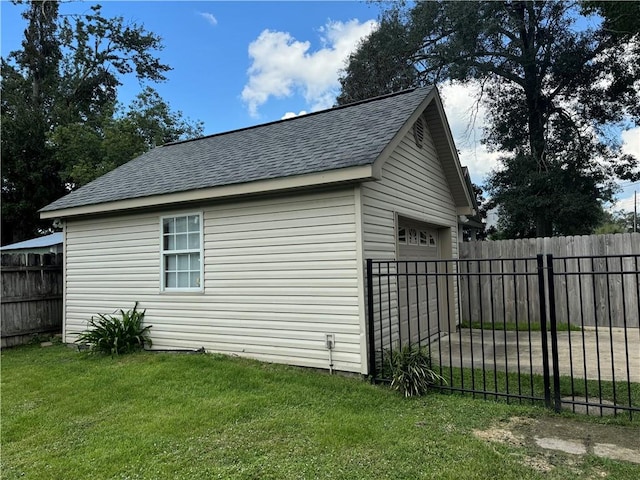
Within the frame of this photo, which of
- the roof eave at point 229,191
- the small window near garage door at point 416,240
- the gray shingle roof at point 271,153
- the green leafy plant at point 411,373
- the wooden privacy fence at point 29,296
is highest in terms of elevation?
the gray shingle roof at point 271,153

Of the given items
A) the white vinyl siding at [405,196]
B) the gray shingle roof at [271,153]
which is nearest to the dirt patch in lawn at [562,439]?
the white vinyl siding at [405,196]

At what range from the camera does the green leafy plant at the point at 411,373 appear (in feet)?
14.8

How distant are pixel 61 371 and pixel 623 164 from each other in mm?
17730

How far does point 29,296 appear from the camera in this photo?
28.0ft

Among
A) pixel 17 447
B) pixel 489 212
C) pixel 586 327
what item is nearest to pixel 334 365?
pixel 17 447

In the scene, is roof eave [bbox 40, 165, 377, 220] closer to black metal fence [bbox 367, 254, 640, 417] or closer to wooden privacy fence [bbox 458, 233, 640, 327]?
black metal fence [bbox 367, 254, 640, 417]

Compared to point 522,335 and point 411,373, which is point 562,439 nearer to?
point 411,373

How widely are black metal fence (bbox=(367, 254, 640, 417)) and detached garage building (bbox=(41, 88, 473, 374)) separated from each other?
1.73 feet

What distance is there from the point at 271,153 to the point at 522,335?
5941 millimetres

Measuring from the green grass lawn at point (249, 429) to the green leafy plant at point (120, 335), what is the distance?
3.86 ft

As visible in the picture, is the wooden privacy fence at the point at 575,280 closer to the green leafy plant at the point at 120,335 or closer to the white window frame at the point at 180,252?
the white window frame at the point at 180,252

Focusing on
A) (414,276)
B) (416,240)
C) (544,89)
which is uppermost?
(544,89)

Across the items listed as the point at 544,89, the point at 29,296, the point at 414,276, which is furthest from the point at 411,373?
the point at 544,89

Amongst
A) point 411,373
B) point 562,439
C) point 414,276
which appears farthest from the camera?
point 414,276
